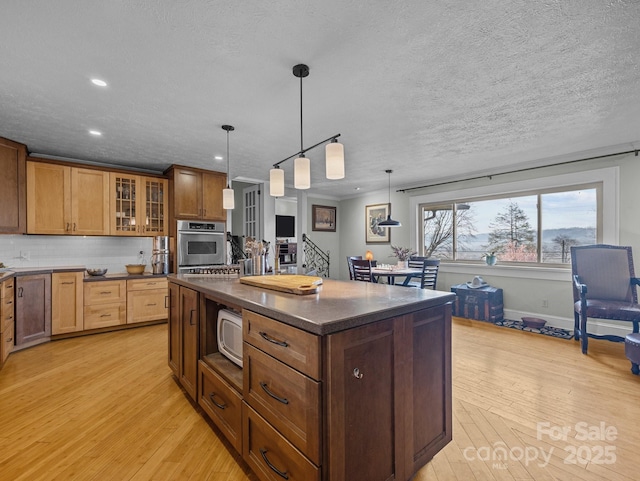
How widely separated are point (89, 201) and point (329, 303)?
4.30m

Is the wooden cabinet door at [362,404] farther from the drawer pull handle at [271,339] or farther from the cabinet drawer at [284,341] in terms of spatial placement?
the drawer pull handle at [271,339]

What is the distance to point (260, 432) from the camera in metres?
1.48

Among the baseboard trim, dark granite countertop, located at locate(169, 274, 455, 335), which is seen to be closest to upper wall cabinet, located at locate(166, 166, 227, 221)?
dark granite countertop, located at locate(169, 274, 455, 335)

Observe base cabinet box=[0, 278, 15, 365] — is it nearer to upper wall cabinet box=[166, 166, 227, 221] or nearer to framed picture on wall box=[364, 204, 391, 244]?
upper wall cabinet box=[166, 166, 227, 221]

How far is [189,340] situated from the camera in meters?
2.35

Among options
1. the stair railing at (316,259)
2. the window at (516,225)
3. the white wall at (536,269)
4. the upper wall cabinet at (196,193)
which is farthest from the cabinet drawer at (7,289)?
the window at (516,225)

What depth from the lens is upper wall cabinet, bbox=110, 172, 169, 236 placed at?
4430 millimetres

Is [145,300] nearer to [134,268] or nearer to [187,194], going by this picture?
[134,268]

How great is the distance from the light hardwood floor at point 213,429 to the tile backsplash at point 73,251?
1333 mm

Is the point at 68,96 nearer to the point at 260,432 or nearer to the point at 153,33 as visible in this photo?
the point at 153,33

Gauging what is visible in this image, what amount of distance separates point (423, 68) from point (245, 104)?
146 centimetres

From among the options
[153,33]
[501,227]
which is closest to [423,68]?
[153,33]

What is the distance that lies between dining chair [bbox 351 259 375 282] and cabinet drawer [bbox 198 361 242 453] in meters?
3.00

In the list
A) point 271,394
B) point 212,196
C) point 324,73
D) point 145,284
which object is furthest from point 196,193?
point 271,394
